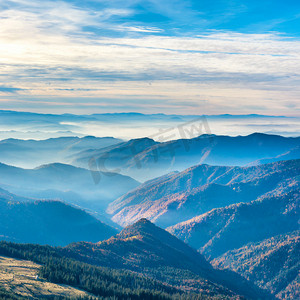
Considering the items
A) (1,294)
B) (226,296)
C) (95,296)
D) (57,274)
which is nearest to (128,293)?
(95,296)

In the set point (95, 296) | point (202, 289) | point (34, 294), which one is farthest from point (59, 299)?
point (202, 289)

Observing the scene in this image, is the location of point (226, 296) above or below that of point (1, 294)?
below

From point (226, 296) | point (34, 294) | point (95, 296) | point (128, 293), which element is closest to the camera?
point (34, 294)

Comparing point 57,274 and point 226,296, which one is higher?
point 57,274

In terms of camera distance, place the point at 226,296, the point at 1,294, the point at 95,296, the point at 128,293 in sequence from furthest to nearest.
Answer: the point at 226,296 → the point at 128,293 → the point at 95,296 → the point at 1,294

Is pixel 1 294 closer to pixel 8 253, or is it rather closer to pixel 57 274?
pixel 57 274

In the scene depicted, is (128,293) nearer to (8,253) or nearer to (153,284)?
(153,284)

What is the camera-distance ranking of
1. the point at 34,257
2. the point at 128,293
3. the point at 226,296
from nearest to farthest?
the point at 128,293 < the point at 34,257 < the point at 226,296

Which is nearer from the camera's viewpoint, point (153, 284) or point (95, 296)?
point (95, 296)

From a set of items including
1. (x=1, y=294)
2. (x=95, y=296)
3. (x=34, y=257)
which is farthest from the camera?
(x=34, y=257)
